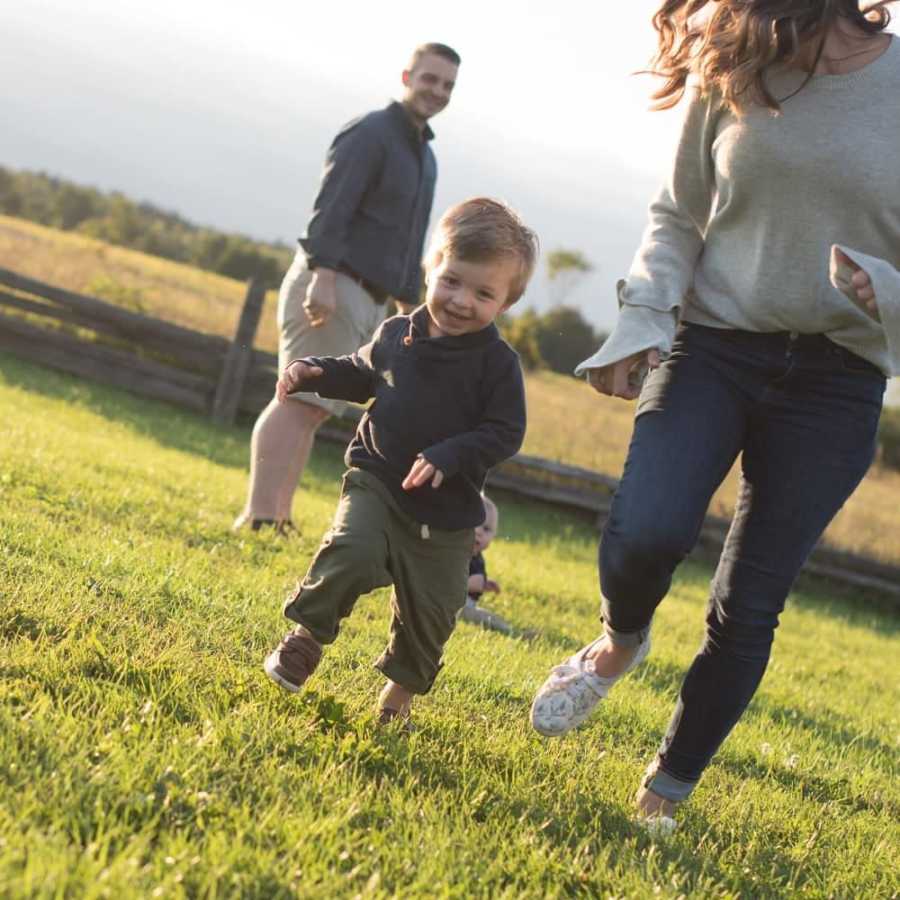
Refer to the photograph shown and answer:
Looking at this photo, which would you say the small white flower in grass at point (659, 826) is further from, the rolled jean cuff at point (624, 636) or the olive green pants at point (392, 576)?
the olive green pants at point (392, 576)

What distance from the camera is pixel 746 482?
333cm

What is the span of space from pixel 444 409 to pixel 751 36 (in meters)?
1.23

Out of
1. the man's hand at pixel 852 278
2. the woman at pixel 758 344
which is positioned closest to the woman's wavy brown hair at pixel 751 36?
the woman at pixel 758 344

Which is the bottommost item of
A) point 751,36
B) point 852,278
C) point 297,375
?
point 297,375

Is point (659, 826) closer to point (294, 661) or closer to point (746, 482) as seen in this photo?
point (746, 482)

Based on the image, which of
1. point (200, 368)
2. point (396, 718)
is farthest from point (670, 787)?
point (200, 368)

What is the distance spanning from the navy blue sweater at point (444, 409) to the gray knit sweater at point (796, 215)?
0.87 ft

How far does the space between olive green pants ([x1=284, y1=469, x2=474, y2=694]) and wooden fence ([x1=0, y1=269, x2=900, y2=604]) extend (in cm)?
1013

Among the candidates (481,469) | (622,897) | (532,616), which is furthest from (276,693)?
(532,616)

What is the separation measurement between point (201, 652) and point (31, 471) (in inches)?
131

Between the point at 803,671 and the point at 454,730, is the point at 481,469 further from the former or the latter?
the point at 803,671

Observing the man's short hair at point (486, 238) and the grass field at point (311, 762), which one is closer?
the grass field at point (311, 762)

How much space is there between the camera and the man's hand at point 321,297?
6230 millimetres

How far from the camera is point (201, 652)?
12.4 feet
